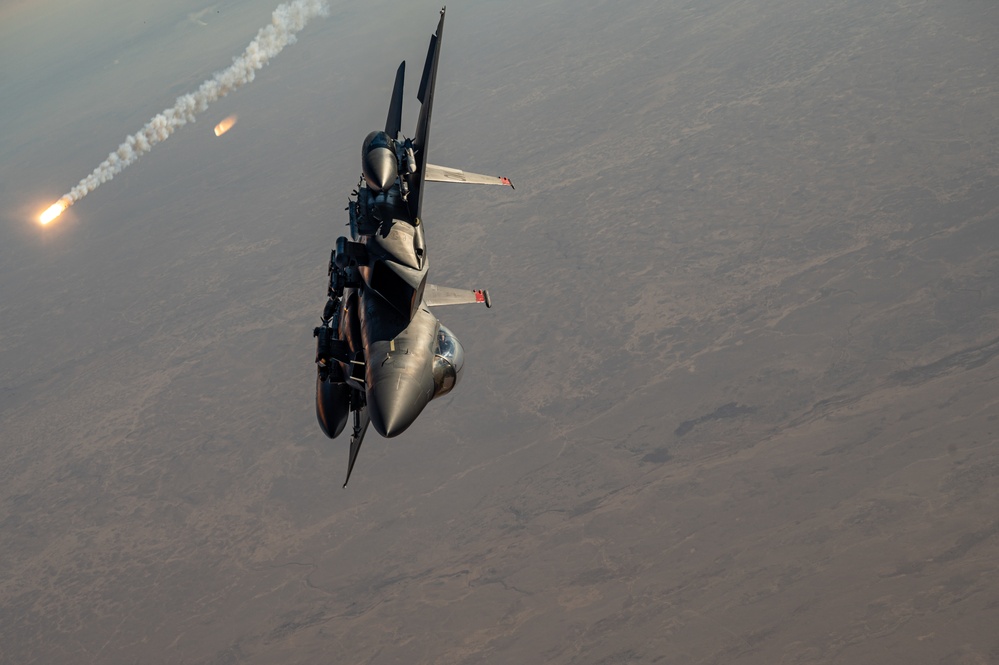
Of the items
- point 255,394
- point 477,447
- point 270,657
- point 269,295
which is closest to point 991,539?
point 477,447

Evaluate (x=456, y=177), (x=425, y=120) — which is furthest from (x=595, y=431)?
(x=425, y=120)

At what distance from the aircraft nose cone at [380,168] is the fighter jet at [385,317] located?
5 centimetres

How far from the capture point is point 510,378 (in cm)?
13612

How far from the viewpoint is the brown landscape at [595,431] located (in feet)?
325

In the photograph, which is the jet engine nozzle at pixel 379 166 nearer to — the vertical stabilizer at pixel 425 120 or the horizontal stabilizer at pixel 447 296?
the vertical stabilizer at pixel 425 120

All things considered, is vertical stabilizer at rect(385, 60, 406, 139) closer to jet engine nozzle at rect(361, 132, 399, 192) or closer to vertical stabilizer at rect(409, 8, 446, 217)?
jet engine nozzle at rect(361, 132, 399, 192)

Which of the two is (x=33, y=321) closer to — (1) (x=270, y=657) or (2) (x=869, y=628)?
(1) (x=270, y=657)

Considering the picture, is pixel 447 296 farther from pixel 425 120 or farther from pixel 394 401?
pixel 394 401

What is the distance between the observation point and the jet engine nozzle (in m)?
43.9

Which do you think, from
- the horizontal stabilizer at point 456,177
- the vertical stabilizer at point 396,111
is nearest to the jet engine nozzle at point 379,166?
the horizontal stabilizer at point 456,177

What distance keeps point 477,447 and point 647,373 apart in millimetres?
26029

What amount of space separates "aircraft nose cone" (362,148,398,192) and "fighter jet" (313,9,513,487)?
5 cm

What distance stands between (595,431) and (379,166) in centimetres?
8351

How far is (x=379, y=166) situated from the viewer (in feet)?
145
